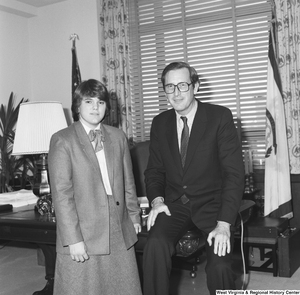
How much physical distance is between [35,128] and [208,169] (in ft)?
4.60

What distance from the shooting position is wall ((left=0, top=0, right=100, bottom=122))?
6328 mm

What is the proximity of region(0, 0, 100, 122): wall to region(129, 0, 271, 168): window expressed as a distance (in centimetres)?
66

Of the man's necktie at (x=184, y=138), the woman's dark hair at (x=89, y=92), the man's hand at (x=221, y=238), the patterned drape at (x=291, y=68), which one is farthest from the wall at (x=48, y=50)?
the man's hand at (x=221, y=238)

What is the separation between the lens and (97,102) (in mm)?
2438

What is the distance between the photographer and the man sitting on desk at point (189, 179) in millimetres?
2428

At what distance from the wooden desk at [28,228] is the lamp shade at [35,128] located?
0.50 m

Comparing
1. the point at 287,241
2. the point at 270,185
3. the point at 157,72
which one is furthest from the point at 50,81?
the point at 287,241

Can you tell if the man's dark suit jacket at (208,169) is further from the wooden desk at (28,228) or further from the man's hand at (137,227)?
the wooden desk at (28,228)

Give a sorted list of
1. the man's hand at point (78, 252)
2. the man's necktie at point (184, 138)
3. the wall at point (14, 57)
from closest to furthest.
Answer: the man's hand at point (78, 252) < the man's necktie at point (184, 138) < the wall at point (14, 57)

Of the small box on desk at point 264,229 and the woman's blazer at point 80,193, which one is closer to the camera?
the woman's blazer at point 80,193

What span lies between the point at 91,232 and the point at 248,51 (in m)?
3.69

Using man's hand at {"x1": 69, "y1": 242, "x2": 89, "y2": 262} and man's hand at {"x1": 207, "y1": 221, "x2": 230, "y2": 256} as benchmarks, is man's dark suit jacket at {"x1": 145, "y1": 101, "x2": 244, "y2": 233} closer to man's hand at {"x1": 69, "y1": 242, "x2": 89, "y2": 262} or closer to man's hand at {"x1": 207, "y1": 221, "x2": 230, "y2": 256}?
man's hand at {"x1": 207, "y1": 221, "x2": 230, "y2": 256}

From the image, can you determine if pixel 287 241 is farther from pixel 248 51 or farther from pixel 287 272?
pixel 248 51

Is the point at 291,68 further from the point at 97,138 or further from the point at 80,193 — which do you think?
the point at 80,193
